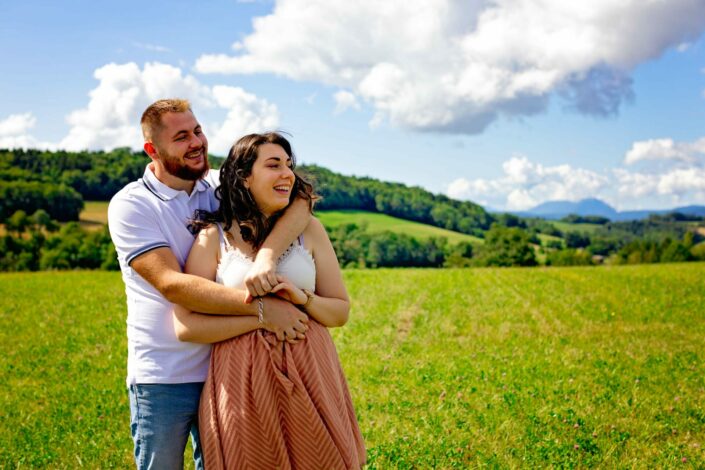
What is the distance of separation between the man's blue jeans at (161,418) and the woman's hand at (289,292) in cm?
79

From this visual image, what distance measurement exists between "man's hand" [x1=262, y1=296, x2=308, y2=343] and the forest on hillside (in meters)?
37.3

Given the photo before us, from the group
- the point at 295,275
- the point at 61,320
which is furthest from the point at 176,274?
the point at 61,320

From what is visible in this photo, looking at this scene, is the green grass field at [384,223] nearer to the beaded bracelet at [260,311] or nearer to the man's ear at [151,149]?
the man's ear at [151,149]

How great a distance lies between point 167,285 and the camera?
3102 millimetres

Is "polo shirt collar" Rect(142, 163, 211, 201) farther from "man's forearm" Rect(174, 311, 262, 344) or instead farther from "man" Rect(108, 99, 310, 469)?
"man's forearm" Rect(174, 311, 262, 344)

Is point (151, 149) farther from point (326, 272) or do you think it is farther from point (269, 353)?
point (269, 353)

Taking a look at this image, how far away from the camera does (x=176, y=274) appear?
312cm

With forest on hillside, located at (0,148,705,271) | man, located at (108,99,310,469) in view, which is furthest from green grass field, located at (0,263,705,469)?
forest on hillside, located at (0,148,705,271)

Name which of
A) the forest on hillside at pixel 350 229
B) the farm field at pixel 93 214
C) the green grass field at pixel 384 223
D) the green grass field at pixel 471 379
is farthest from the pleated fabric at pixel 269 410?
the farm field at pixel 93 214

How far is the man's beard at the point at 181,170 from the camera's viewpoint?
3437 millimetres

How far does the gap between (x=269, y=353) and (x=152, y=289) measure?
2.71 feet

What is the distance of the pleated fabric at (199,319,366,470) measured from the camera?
3.08 m

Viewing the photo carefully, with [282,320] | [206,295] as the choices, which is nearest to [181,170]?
[206,295]

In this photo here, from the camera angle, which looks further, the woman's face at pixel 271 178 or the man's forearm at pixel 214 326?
the woman's face at pixel 271 178
